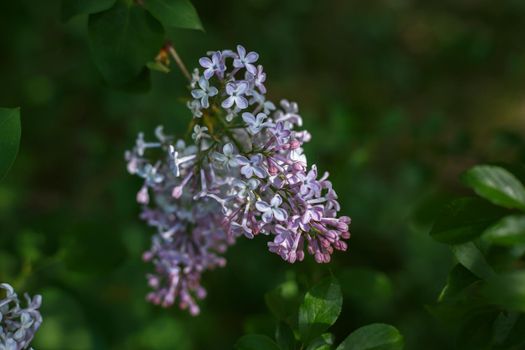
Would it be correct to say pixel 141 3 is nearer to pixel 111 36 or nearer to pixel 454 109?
pixel 111 36

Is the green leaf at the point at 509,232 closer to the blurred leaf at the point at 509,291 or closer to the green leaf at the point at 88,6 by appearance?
the blurred leaf at the point at 509,291

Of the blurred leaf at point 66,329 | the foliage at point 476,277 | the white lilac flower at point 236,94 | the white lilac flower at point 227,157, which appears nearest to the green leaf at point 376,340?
the foliage at point 476,277

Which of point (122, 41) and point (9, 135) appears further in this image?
point (122, 41)

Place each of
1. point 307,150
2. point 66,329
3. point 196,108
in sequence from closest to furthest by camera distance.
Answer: point 196,108
point 307,150
point 66,329

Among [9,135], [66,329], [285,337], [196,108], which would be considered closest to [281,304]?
[285,337]

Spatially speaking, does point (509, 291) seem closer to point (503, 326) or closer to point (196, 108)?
point (503, 326)

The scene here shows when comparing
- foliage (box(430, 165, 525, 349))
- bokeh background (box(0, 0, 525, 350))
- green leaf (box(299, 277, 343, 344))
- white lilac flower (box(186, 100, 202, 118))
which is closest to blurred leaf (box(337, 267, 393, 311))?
bokeh background (box(0, 0, 525, 350))
